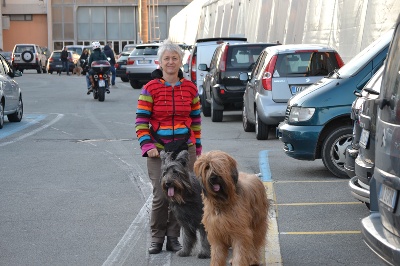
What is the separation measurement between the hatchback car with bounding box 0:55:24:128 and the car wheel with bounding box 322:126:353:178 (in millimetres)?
10245

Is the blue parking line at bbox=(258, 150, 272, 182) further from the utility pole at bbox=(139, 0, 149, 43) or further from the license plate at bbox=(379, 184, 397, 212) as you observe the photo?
the utility pole at bbox=(139, 0, 149, 43)

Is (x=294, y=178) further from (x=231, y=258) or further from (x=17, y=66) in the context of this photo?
(x=17, y=66)

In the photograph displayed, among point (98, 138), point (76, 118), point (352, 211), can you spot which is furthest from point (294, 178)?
point (76, 118)

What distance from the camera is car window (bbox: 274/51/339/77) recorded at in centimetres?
1666

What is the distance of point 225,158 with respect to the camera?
6.72m

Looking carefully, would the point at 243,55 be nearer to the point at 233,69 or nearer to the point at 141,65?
the point at 233,69

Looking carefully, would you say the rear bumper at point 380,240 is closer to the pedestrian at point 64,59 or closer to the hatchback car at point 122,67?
the hatchback car at point 122,67

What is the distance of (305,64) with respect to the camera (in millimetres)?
16734

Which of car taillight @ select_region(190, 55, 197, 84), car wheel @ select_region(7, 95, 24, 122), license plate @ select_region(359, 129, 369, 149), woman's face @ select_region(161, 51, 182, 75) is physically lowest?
car wheel @ select_region(7, 95, 24, 122)

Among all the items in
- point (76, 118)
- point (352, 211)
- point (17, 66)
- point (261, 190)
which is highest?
point (261, 190)

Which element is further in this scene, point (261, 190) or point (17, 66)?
point (17, 66)

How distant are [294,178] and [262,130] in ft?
16.4

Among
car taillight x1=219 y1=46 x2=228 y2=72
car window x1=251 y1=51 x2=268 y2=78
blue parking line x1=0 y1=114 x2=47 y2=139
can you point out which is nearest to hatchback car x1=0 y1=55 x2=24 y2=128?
blue parking line x1=0 y1=114 x2=47 y2=139

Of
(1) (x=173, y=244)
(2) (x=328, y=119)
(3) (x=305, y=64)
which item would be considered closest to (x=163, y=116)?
(1) (x=173, y=244)
